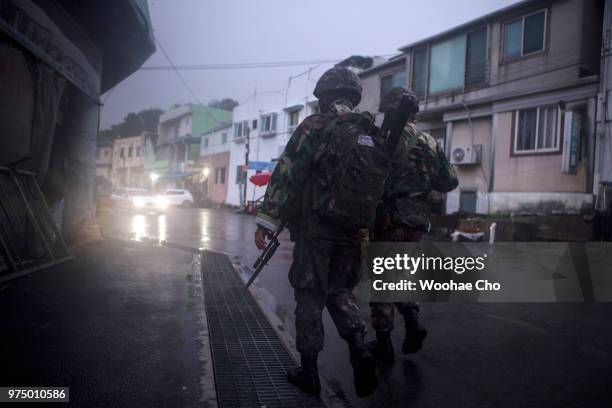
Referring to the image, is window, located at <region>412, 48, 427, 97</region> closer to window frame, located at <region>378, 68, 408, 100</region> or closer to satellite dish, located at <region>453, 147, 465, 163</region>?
window frame, located at <region>378, 68, 408, 100</region>

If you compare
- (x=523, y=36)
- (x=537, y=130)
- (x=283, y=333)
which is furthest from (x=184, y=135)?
(x=283, y=333)

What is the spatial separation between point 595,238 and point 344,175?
9.61 m

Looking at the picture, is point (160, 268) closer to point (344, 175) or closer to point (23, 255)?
point (23, 255)

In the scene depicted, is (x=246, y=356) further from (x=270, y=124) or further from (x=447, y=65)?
(x=270, y=124)

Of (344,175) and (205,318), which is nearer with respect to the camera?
(344,175)

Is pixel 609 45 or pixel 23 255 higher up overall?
pixel 609 45

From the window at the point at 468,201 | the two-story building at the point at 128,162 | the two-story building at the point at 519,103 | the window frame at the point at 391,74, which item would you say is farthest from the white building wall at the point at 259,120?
the two-story building at the point at 128,162

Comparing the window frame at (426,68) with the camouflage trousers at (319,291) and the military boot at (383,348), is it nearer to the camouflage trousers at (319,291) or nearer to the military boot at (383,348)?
the military boot at (383,348)

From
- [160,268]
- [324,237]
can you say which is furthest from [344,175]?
[160,268]

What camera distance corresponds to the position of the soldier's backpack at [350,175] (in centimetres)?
242

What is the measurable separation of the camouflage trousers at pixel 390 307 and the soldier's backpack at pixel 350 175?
59 cm

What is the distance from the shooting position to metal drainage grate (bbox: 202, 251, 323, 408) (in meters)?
2.40

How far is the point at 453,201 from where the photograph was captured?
15.8 m

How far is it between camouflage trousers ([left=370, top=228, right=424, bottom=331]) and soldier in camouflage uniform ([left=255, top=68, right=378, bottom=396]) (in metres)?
0.43
